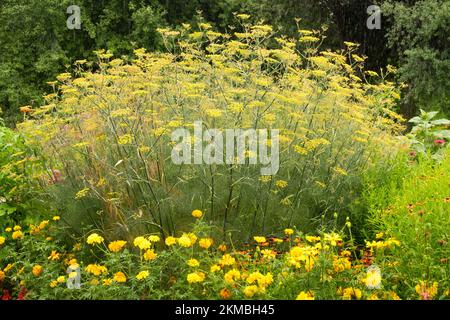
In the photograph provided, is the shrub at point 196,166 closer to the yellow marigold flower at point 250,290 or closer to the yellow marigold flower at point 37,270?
the yellow marigold flower at point 37,270

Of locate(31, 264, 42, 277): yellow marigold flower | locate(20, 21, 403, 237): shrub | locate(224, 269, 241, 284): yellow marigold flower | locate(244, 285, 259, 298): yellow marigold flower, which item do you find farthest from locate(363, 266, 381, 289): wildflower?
locate(31, 264, 42, 277): yellow marigold flower

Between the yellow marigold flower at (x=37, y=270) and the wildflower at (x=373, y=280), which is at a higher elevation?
the wildflower at (x=373, y=280)

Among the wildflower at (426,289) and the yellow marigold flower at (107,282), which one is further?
the yellow marigold flower at (107,282)

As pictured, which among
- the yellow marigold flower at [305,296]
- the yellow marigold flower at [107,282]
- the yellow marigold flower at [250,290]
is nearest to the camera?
the yellow marigold flower at [305,296]

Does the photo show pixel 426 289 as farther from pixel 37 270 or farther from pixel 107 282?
pixel 37 270

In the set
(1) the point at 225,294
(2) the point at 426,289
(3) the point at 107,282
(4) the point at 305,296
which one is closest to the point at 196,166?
(3) the point at 107,282

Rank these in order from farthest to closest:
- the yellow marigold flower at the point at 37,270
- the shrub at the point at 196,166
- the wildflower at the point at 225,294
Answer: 1. the shrub at the point at 196,166
2. the yellow marigold flower at the point at 37,270
3. the wildflower at the point at 225,294

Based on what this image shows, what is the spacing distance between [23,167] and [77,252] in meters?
0.87

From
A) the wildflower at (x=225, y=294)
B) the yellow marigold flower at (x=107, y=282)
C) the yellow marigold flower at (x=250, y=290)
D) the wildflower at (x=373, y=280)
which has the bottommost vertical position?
the yellow marigold flower at (x=107, y=282)

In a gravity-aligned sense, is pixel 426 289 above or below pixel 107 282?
above

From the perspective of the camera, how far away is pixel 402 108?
12359 mm

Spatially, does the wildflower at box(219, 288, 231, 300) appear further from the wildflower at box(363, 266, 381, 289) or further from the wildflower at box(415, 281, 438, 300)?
the wildflower at box(415, 281, 438, 300)

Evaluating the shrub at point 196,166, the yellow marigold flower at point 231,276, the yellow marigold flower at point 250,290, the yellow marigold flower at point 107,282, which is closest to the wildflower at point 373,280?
the yellow marigold flower at point 250,290
